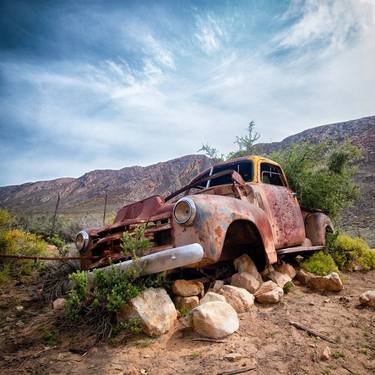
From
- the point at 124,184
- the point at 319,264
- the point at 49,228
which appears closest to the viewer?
the point at 319,264

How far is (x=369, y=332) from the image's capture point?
8.70 ft

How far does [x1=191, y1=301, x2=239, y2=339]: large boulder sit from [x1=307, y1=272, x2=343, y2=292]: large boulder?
1.95 m

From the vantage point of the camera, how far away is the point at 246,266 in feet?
11.9

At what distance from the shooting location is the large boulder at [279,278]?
3846 millimetres

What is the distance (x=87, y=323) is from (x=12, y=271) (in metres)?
3.26

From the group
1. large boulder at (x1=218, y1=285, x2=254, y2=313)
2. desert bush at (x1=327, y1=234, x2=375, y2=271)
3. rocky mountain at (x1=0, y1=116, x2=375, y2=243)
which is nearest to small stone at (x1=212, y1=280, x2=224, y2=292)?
large boulder at (x1=218, y1=285, x2=254, y2=313)

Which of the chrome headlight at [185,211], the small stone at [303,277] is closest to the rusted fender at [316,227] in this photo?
the small stone at [303,277]

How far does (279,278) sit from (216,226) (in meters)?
1.68

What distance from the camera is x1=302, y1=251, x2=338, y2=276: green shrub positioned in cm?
484

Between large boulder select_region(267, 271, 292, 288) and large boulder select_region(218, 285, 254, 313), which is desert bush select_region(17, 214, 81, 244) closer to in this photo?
large boulder select_region(267, 271, 292, 288)

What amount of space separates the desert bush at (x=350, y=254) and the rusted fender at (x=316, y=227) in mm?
453

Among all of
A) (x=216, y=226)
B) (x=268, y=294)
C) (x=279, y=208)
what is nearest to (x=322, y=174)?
(x=279, y=208)

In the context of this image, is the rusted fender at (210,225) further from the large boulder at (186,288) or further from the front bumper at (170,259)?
the large boulder at (186,288)

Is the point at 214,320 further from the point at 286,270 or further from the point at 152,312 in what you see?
the point at 286,270
